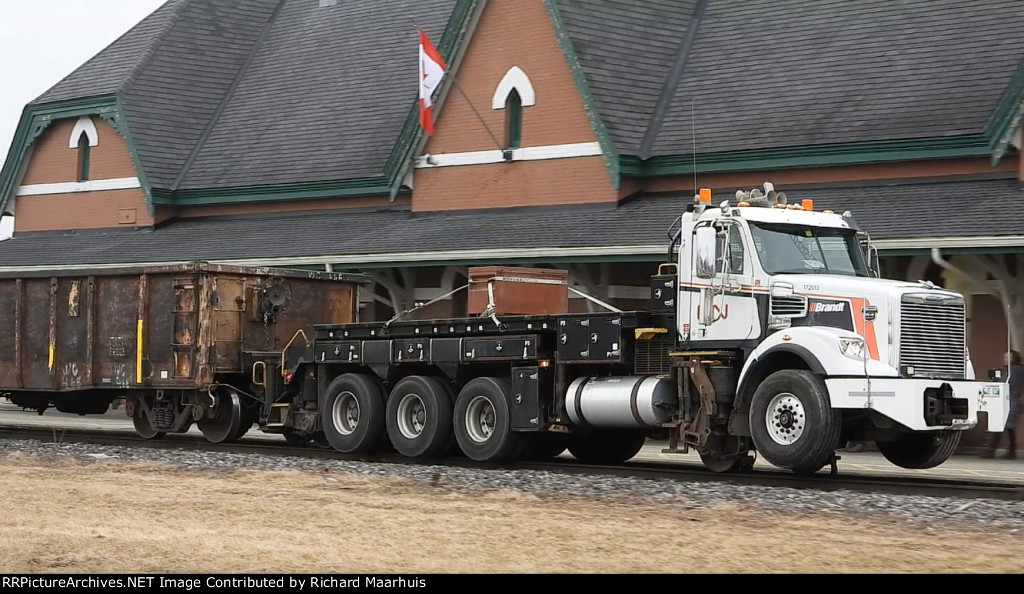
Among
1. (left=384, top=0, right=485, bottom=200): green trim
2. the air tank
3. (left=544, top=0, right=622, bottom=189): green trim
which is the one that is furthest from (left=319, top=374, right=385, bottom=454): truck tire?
(left=384, top=0, right=485, bottom=200): green trim

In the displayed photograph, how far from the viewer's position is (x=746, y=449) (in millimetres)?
18484

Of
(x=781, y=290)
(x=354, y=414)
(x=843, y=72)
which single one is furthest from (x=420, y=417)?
(x=843, y=72)

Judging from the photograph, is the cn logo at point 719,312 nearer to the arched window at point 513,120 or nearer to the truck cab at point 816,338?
the truck cab at point 816,338

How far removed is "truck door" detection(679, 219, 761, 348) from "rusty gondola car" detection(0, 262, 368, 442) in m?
6.72

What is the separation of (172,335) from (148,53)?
729 inches

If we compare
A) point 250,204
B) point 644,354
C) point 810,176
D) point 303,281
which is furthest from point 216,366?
point 250,204

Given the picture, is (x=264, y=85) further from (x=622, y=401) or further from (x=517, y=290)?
(x=622, y=401)

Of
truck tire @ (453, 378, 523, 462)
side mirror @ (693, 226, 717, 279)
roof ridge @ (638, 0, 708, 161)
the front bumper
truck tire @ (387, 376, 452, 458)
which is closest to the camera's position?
the front bumper

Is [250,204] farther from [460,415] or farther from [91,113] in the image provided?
[460,415]

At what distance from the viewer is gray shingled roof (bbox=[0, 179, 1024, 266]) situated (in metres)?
24.7

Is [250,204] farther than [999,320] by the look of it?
Yes

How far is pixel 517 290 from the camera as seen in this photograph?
68.1ft

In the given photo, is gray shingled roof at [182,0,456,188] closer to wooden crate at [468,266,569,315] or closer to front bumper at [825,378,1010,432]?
wooden crate at [468,266,569,315]
